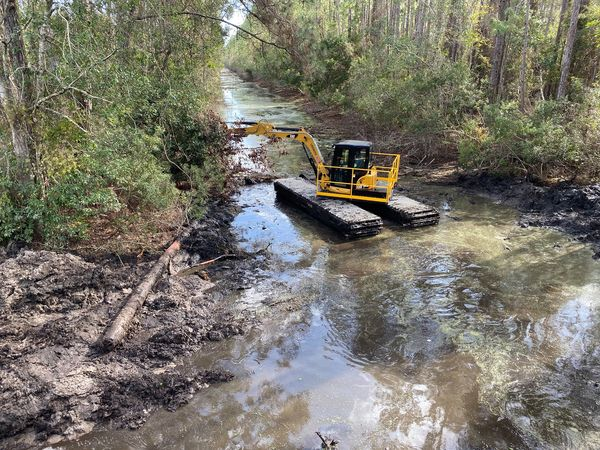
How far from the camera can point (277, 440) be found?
5.53 m

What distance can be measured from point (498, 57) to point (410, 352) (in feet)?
54.4

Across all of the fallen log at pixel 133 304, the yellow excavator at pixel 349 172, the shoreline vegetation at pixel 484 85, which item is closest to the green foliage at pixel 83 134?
the fallen log at pixel 133 304

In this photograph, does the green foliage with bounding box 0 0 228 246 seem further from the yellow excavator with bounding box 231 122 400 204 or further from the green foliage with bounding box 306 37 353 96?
the green foliage with bounding box 306 37 353 96

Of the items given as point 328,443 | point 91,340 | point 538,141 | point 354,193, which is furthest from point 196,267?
point 538,141

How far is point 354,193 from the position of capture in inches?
512

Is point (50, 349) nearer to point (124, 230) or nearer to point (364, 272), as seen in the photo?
point (124, 230)

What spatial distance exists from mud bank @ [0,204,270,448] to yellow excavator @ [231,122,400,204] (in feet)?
13.9

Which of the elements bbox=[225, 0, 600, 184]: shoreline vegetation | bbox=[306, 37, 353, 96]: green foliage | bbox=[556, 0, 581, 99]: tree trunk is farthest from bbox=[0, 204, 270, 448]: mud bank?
bbox=[306, 37, 353, 96]: green foliage

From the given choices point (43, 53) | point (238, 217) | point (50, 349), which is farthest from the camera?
point (238, 217)

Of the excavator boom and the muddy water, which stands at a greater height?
the excavator boom

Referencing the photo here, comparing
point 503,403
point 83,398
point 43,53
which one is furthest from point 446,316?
point 43,53

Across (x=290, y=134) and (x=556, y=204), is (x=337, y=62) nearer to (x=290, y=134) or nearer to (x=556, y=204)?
(x=290, y=134)

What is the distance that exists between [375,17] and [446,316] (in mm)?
31551

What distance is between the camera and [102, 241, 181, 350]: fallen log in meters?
6.94
